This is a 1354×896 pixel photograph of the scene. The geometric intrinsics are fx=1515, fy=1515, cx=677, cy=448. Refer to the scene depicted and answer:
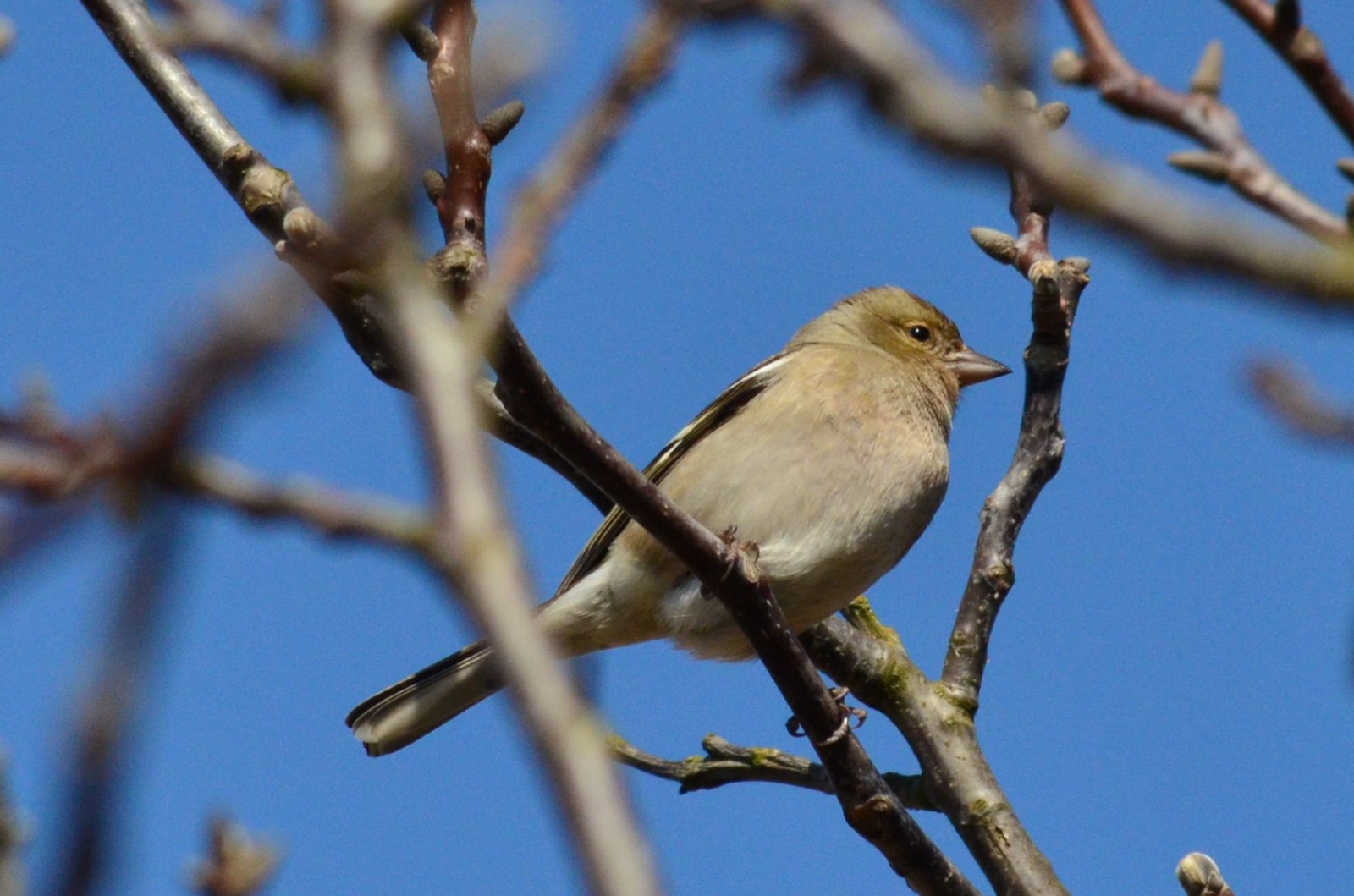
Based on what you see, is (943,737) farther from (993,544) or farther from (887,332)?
A: (887,332)

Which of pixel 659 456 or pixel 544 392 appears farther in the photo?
pixel 659 456

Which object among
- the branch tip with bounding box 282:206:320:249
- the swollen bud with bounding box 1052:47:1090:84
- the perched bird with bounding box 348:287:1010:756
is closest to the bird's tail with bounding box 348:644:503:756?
the perched bird with bounding box 348:287:1010:756

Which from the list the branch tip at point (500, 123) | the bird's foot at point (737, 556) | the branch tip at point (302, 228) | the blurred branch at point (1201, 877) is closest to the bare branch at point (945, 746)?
the blurred branch at point (1201, 877)

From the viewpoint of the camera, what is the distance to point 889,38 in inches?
65.9

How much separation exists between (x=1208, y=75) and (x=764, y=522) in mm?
4349

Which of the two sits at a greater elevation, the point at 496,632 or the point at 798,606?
the point at 798,606

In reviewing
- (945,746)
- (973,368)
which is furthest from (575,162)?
(973,368)

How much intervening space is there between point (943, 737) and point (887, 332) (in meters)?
3.28

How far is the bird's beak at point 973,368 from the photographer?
8.29m

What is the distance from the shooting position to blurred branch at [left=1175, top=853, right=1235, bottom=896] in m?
4.22

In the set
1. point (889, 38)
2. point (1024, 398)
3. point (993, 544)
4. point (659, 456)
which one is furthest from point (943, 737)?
point (889, 38)

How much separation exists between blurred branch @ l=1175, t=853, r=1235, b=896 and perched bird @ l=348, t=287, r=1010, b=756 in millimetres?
2253

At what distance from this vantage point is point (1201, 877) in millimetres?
4215

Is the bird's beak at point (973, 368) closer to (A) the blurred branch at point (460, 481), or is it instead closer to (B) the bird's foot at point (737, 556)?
(B) the bird's foot at point (737, 556)
